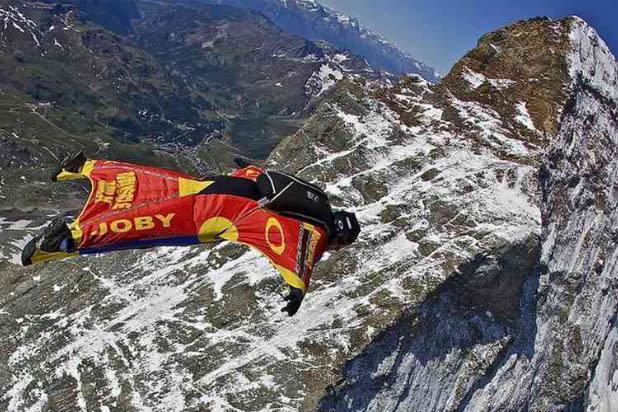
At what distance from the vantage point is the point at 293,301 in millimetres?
13680

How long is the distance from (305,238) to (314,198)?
4.95 feet

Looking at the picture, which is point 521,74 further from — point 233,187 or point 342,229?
point 233,187

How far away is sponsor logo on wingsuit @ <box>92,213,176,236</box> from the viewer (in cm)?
1396

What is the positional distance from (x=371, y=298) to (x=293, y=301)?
17.8 metres

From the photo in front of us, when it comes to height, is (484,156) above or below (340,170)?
above

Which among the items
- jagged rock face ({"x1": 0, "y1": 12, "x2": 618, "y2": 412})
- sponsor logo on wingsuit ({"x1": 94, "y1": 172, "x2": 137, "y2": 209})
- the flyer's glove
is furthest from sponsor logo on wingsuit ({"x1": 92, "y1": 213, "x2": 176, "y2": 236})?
jagged rock face ({"x1": 0, "y1": 12, "x2": 618, "y2": 412})

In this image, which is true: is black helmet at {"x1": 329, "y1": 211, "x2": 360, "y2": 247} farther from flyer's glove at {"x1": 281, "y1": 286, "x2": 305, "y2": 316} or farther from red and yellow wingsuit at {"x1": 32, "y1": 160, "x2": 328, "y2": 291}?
flyer's glove at {"x1": 281, "y1": 286, "x2": 305, "y2": 316}

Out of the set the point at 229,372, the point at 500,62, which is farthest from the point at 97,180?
the point at 500,62

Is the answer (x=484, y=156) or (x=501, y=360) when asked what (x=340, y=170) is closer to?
(x=484, y=156)

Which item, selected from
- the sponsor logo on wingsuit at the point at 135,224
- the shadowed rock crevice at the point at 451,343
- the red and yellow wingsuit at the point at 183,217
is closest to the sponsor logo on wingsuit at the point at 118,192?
the red and yellow wingsuit at the point at 183,217

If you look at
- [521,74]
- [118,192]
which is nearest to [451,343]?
[521,74]

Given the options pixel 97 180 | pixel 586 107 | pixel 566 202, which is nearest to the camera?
pixel 97 180

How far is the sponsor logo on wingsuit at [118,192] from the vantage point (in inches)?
578

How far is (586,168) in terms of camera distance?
41.8 m
